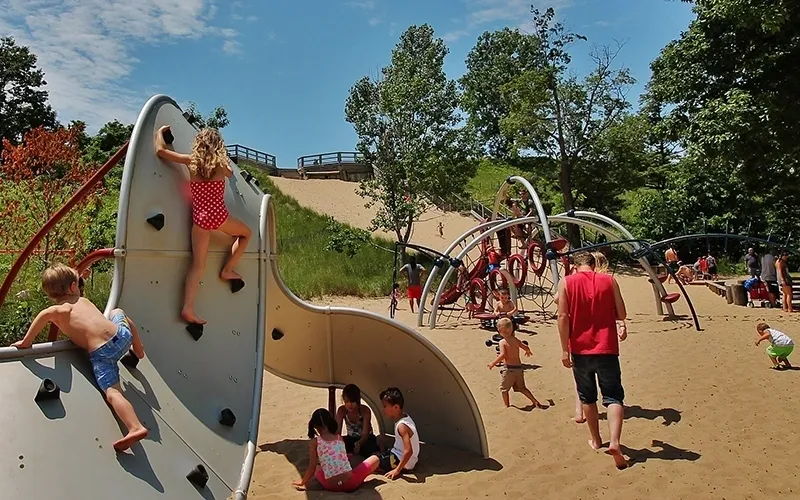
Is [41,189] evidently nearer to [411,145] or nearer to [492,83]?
[411,145]

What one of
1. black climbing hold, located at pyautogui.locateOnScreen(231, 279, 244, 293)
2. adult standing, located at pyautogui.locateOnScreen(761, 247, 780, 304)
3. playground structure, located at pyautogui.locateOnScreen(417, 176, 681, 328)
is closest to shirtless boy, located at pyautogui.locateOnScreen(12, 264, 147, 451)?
black climbing hold, located at pyautogui.locateOnScreen(231, 279, 244, 293)

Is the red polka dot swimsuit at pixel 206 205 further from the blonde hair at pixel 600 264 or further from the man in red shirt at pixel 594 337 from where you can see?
the blonde hair at pixel 600 264

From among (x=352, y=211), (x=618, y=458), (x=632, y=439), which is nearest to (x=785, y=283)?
(x=632, y=439)

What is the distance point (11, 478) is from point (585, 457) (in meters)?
4.63

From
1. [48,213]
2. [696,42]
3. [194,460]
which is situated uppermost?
[696,42]

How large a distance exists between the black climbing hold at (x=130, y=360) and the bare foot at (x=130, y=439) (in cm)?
45

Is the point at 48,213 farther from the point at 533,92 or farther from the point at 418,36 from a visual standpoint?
the point at 418,36

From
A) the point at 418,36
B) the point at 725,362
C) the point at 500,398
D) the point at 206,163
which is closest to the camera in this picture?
the point at 206,163

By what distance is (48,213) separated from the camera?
46.3 feet

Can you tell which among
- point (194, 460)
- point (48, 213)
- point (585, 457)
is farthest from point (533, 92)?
point (194, 460)

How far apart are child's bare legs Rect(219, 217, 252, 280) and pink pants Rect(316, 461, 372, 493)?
2.02 m

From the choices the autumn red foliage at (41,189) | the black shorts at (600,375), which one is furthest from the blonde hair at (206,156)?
the autumn red foliage at (41,189)

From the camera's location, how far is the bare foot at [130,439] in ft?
9.27

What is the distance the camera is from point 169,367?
362 centimetres
